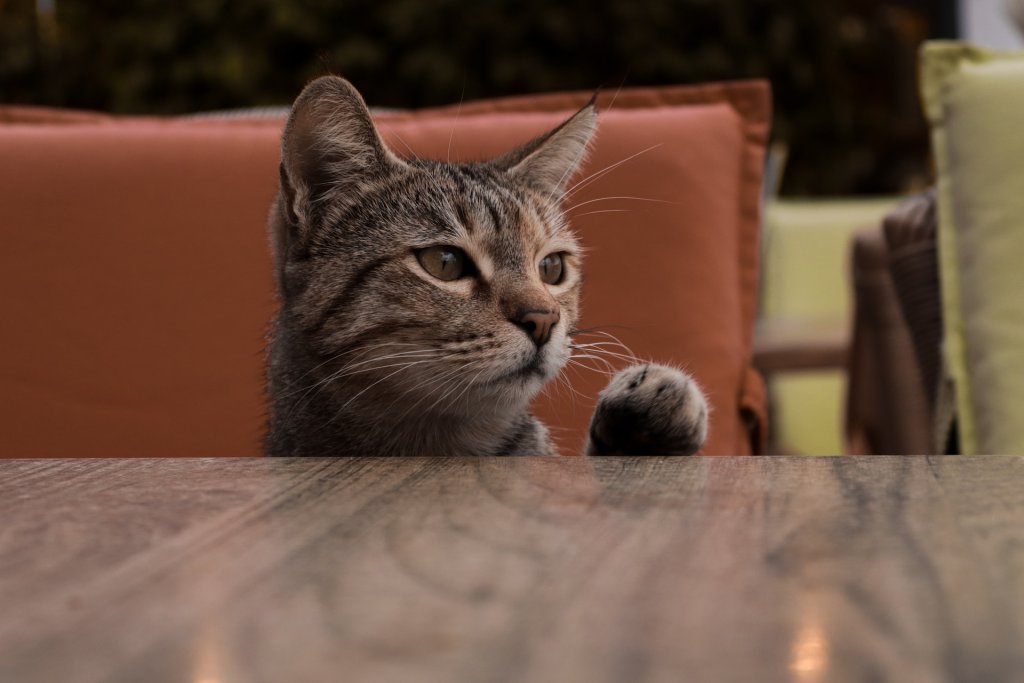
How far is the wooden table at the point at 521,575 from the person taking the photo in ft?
1.09

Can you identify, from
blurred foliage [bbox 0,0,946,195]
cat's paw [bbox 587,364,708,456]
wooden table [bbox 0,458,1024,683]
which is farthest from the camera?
blurred foliage [bbox 0,0,946,195]

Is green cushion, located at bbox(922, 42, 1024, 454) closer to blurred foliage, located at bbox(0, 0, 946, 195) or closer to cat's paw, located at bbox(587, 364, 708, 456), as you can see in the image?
cat's paw, located at bbox(587, 364, 708, 456)

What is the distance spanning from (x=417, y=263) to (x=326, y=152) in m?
0.15

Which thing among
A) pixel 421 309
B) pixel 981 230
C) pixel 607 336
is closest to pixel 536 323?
pixel 421 309

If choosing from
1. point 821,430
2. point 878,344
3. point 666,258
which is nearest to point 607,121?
point 666,258

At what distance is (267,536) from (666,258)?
2.45 ft

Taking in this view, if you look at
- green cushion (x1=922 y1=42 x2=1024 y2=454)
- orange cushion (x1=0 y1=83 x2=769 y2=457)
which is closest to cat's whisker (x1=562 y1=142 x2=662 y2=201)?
orange cushion (x1=0 y1=83 x2=769 y2=457)

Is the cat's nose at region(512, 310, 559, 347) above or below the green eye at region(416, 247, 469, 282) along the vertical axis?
below

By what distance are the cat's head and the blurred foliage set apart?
2.54 meters

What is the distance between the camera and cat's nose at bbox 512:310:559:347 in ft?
2.75

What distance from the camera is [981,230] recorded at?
1.16 meters

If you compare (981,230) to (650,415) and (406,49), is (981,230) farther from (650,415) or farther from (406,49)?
(406,49)

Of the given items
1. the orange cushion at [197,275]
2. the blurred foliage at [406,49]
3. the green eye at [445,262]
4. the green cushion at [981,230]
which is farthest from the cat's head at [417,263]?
the blurred foliage at [406,49]

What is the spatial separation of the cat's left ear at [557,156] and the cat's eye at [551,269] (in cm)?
9
